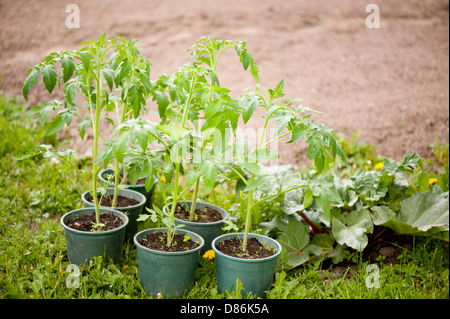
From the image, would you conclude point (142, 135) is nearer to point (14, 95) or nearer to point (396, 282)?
point (396, 282)

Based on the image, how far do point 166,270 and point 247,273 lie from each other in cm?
36

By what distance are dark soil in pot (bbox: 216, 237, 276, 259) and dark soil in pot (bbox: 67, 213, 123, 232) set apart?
0.55 m

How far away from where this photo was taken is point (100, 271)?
6.39 ft

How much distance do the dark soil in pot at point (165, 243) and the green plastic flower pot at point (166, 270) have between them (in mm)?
56

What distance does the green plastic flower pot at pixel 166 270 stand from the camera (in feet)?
5.93

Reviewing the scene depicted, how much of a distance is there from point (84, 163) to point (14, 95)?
1.56 metres

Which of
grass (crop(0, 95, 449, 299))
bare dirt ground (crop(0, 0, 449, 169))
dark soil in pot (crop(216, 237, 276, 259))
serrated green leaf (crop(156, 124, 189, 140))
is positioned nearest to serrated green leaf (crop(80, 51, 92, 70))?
serrated green leaf (crop(156, 124, 189, 140))

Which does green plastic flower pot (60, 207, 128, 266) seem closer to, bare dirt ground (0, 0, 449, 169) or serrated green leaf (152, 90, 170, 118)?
serrated green leaf (152, 90, 170, 118)

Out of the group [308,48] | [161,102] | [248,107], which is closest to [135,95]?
[161,102]

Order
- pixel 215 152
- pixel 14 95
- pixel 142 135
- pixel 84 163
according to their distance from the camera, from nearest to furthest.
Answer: pixel 142 135, pixel 215 152, pixel 84 163, pixel 14 95

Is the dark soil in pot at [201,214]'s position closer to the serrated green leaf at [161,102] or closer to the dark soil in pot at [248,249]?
the dark soil in pot at [248,249]

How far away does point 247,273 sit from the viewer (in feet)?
5.95

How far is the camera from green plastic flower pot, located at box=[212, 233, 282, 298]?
1798 millimetres

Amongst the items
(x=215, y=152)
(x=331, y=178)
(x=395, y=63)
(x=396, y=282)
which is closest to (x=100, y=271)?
(x=215, y=152)
